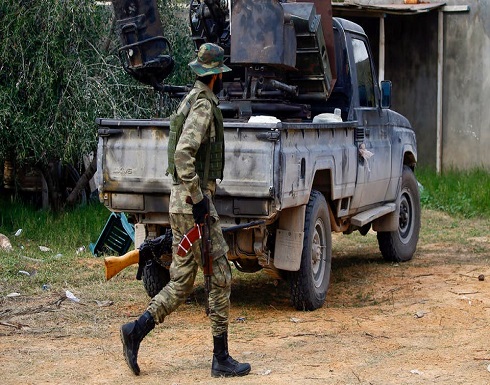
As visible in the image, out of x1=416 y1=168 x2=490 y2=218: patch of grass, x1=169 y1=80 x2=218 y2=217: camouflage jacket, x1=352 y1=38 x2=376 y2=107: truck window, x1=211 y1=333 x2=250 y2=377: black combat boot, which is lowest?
x1=416 y1=168 x2=490 y2=218: patch of grass

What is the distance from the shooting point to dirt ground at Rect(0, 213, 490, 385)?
601 centimetres

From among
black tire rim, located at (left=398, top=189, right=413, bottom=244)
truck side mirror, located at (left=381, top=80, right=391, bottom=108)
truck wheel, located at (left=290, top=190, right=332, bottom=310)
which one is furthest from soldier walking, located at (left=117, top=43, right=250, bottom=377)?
black tire rim, located at (left=398, top=189, right=413, bottom=244)

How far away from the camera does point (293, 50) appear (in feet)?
27.2

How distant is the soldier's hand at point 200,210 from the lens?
5.82 meters

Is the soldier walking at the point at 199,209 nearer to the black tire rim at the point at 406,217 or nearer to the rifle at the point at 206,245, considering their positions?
the rifle at the point at 206,245

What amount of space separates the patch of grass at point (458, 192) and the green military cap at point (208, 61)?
817 cm

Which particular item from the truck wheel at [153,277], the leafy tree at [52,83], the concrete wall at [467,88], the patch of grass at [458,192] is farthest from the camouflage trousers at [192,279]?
the concrete wall at [467,88]

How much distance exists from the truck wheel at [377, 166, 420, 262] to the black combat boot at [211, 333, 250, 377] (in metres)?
4.62

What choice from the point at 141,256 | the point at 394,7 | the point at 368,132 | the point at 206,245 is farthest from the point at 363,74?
the point at 394,7

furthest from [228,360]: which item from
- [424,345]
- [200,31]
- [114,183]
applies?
[200,31]

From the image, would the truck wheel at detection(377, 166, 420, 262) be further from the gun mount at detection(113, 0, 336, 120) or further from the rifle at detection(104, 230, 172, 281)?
the rifle at detection(104, 230, 172, 281)

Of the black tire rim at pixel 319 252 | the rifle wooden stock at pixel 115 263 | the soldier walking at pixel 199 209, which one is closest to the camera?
the soldier walking at pixel 199 209

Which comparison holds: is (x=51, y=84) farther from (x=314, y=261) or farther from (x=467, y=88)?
(x=467, y=88)

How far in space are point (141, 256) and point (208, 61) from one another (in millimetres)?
1422
